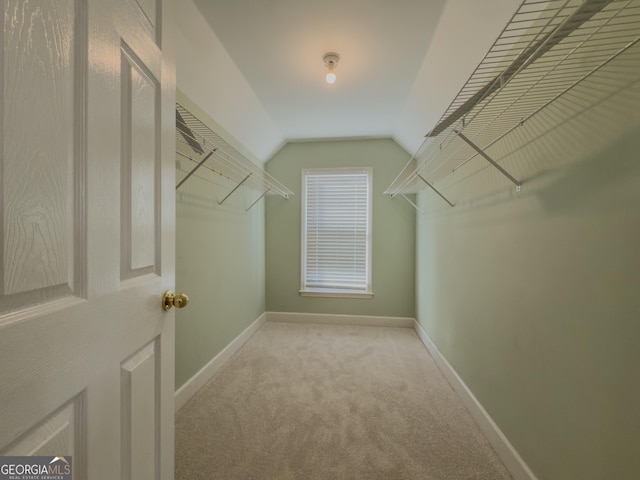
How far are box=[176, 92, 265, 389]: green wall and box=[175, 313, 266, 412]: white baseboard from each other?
0.04 metres

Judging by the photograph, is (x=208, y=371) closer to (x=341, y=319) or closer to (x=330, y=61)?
(x=341, y=319)

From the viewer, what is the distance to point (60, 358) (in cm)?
53

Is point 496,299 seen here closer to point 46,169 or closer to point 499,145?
point 499,145

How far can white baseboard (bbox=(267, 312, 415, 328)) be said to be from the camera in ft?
11.4

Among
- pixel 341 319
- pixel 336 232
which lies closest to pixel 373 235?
pixel 336 232

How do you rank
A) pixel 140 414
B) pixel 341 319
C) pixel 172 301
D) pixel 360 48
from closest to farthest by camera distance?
pixel 140 414, pixel 172 301, pixel 360 48, pixel 341 319

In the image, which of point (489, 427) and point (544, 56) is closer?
point (544, 56)

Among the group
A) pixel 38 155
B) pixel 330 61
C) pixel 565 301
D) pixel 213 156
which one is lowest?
pixel 565 301

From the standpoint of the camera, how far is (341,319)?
354 cm

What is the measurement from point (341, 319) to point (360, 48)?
284cm

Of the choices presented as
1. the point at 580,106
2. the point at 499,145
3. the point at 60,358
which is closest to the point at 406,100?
the point at 499,145

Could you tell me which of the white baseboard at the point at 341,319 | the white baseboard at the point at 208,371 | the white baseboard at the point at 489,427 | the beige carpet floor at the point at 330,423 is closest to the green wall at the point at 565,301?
the white baseboard at the point at 489,427

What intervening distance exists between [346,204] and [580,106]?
2.68 metres

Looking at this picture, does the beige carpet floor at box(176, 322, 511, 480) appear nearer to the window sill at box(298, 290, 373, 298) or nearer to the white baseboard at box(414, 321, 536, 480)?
the white baseboard at box(414, 321, 536, 480)
